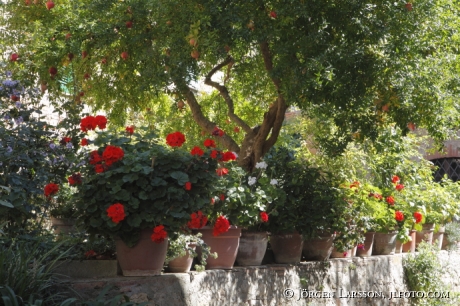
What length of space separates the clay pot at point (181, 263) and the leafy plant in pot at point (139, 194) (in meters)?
0.26

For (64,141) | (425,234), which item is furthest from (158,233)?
(425,234)

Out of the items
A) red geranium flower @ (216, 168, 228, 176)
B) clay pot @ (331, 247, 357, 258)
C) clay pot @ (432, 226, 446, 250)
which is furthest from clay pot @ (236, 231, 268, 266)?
clay pot @ (432, 226, 446, 250)

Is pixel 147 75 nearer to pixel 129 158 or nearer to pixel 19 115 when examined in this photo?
pixel 19 115

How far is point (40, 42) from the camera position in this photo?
21.2ft

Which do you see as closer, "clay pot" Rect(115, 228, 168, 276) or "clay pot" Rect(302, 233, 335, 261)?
"clay pot" Rect(115, 228, 168, 276)

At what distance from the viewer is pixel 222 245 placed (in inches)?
195

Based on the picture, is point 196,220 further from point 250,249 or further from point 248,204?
point 250,249

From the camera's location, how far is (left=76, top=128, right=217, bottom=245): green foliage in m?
4.00

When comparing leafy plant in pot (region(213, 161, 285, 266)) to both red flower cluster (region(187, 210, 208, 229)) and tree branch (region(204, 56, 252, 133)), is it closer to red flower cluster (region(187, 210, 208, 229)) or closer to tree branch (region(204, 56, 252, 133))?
red flower cluster (region(187, 210, 208, 229))

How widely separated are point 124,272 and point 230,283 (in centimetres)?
108

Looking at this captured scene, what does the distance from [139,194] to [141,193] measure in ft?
0.05

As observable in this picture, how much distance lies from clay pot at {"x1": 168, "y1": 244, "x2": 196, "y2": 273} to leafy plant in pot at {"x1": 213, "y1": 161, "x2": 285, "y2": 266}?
19.9 inches

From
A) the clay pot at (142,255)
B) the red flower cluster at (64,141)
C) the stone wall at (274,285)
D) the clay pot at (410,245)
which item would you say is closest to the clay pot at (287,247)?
the stone wall at (274,285)

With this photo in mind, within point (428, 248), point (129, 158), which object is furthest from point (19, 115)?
point (428, 248)
